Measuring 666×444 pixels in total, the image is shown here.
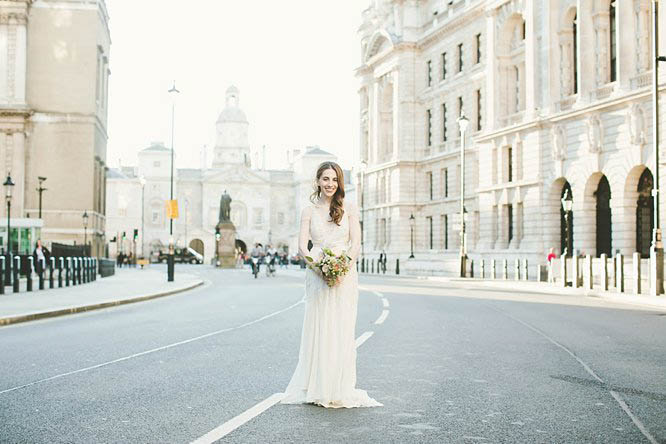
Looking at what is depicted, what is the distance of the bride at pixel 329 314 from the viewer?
655 cm

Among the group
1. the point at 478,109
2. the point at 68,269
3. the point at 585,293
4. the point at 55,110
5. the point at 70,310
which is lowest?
the point at 585,293

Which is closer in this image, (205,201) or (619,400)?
(619,400)

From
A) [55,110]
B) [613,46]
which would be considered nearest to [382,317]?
[613,46]

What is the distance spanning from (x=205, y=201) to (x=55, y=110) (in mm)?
71414

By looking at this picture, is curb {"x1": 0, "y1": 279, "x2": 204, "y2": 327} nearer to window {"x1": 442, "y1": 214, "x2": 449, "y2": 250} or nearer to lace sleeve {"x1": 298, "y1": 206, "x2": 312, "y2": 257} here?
lace sleeve {"x1": 298, "y1": 206, "x2": 312, "y2": 257}

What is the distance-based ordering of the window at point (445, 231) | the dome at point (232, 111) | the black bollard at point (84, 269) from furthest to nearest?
the dome at point (232, 111), the window at point (445, 231), the black bollard at point (84, 269)

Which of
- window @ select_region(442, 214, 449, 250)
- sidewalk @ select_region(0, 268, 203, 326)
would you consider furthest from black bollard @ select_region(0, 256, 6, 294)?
window @ select_region(442, 214, 449, 250)

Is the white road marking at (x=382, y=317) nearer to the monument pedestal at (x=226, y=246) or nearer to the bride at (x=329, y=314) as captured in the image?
the bride at (x=329, y=314)

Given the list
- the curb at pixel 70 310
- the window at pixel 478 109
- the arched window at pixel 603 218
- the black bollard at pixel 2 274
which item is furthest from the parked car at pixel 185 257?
the curb at pixel 70 310

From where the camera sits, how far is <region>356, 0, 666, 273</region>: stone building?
35562mm

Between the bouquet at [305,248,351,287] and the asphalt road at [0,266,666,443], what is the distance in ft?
3.49

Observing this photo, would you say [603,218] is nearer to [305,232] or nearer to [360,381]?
[360,381]

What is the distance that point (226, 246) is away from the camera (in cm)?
6975

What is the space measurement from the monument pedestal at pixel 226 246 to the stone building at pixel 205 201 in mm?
46355
